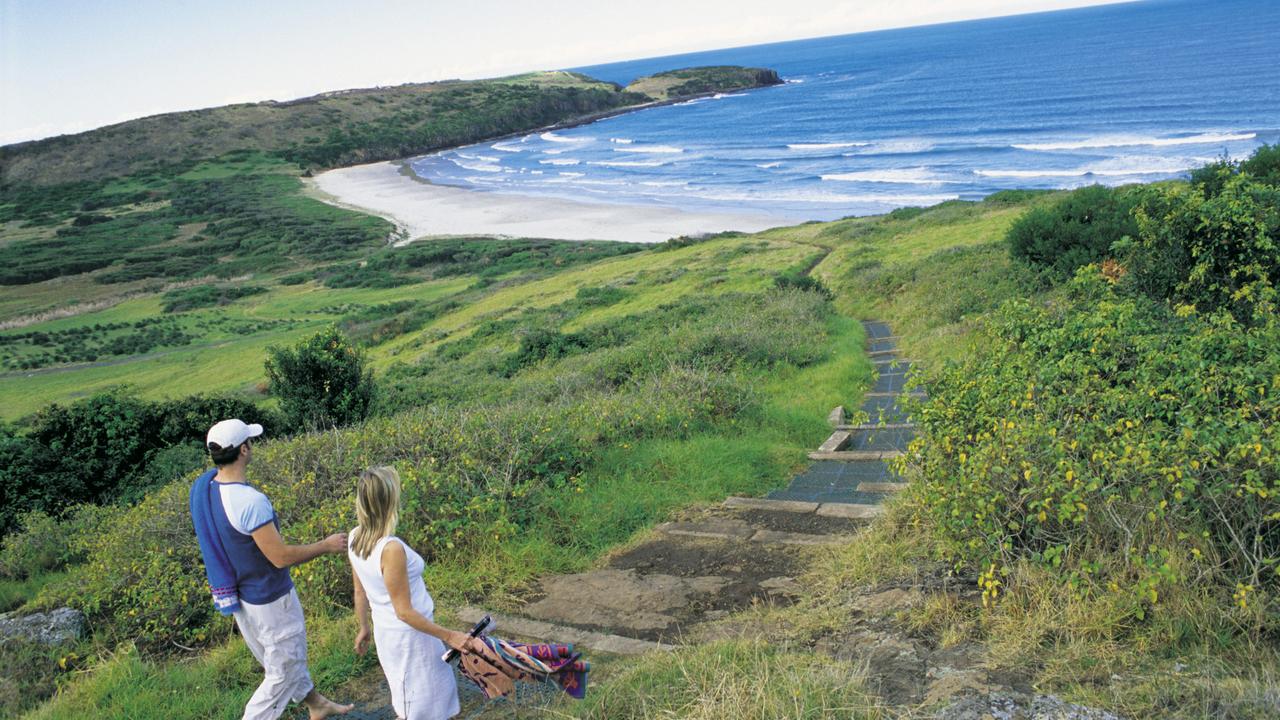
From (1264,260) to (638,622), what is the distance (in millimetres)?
7739

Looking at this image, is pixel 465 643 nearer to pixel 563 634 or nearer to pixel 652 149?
pixel 563 634

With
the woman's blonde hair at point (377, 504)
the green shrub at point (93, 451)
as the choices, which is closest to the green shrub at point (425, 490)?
the woman's blonde hair at point (377, 504)

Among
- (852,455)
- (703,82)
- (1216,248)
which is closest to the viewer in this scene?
(1216,248)

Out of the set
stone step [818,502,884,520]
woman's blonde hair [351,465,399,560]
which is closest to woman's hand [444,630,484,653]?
woman's blonde hair [351,465,399,560]

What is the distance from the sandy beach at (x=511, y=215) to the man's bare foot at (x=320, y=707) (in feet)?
158

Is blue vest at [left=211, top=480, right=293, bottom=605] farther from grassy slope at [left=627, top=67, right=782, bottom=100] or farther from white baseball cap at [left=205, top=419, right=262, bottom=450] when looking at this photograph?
grassy slope at [left=627, top=67, right=782, bottom=100]

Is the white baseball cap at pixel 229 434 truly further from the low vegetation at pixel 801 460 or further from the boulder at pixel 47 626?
the boulder at pixel 47 626

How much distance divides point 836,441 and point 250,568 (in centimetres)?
769

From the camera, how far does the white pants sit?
4.63 meters

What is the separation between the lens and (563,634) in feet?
18.7

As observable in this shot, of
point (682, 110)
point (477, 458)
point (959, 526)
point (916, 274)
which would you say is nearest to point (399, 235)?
point (916, 274)

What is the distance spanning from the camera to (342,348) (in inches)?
619

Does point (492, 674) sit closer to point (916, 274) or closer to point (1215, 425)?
point (1215, 425)

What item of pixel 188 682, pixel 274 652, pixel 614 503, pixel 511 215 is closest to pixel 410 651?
pixel 274 652
